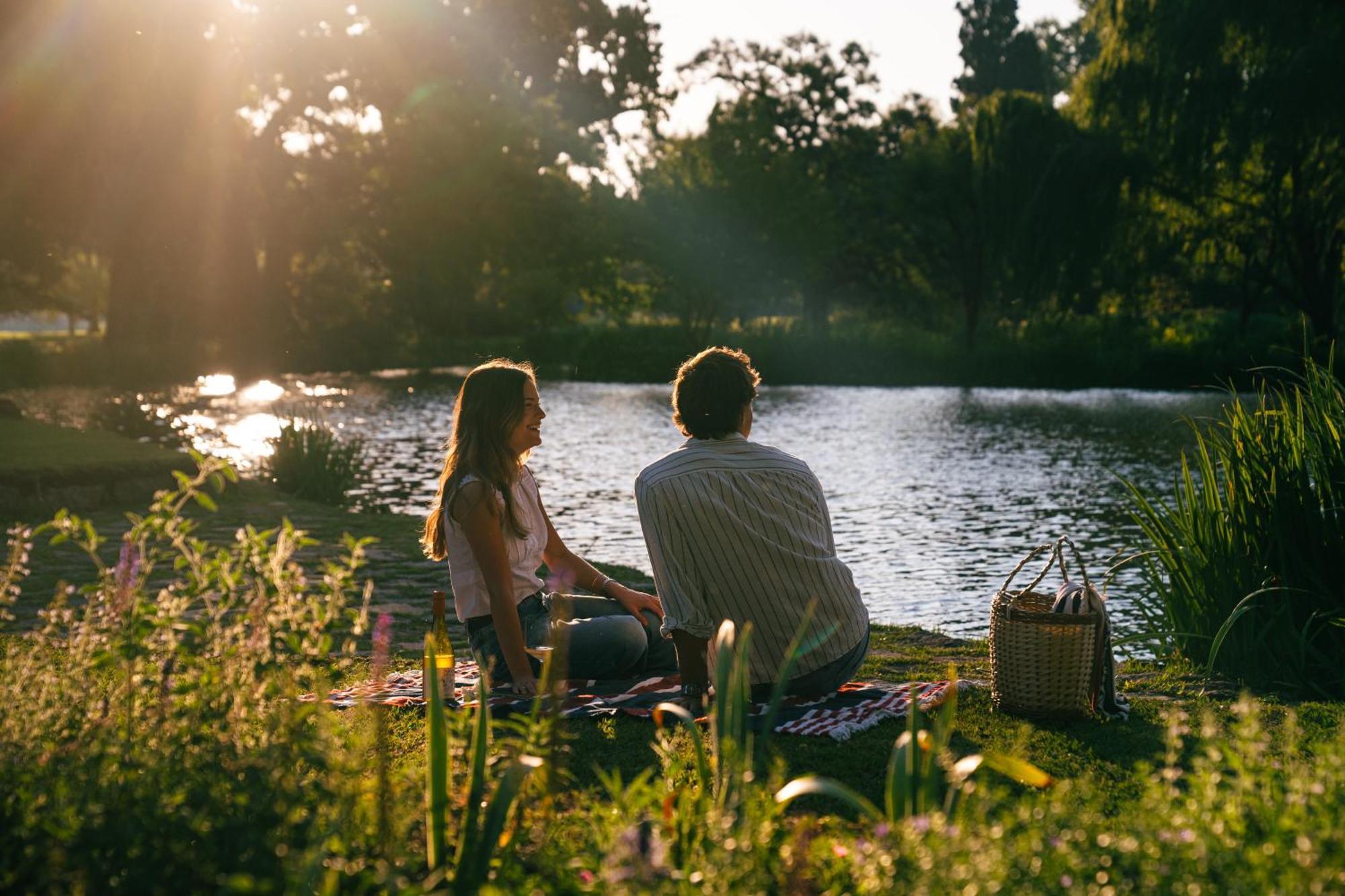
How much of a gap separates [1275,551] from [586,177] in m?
39.3

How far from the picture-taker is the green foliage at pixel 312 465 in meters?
11.8

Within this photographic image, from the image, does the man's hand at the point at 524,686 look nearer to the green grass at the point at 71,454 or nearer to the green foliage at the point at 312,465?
the green grass at the point at 71,454

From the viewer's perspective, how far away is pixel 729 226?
38.9 meters

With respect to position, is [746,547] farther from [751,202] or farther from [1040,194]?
[751,202]

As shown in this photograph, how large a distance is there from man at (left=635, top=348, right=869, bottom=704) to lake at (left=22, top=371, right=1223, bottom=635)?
3.27m

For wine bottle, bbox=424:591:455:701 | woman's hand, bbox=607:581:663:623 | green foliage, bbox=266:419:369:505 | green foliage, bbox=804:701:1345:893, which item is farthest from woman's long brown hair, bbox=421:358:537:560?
green foliage, bbox=266:419:369:505

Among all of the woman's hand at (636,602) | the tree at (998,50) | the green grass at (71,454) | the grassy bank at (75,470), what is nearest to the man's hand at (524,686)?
the woman's hand at (636,602)

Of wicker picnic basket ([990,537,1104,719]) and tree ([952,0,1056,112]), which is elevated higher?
tree ([952,0,1056,112])

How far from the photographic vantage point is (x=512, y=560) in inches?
188

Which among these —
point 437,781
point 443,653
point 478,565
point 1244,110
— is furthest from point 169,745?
point 1244,110

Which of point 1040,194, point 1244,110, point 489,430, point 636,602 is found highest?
point 1244,110

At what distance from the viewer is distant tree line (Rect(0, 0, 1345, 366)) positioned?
2347cm

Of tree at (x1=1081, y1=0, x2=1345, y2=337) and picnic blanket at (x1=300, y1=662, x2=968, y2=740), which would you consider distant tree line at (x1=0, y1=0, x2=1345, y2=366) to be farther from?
picnic blanket at (x1=300, y1=662, x2=968, y2=740)

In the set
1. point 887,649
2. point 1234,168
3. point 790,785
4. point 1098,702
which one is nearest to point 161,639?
point 790,785
